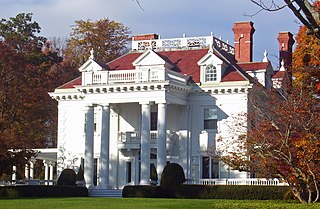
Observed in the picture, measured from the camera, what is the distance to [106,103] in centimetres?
4588

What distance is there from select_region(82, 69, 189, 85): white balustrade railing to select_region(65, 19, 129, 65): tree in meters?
22.3

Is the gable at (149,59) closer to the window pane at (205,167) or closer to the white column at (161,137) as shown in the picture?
the white column at (161,137)

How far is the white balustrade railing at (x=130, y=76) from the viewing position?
44.4 m

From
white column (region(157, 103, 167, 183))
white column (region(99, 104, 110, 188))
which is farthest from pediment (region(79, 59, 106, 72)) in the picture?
white column (region(157, 103, 167, 183))

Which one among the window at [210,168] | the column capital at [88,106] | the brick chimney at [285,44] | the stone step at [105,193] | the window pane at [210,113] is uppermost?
the brick chimney at [285,44]

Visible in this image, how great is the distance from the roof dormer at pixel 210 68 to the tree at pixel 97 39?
23444 millimetres

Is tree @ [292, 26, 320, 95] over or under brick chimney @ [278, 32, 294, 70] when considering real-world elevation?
under

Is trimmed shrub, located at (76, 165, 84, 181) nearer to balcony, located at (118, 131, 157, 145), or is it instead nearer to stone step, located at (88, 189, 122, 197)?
stone step, located at (88, 189, 122, 197)

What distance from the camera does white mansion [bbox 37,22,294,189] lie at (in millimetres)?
44469

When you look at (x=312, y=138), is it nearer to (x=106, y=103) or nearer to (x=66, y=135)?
(x=106, y=103)

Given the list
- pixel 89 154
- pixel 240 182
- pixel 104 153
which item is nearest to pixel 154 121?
pixel 104 153

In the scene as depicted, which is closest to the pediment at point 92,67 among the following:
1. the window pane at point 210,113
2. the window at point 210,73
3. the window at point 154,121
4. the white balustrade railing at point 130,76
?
the white balustrade railing at point 130,76

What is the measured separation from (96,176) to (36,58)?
2124cm

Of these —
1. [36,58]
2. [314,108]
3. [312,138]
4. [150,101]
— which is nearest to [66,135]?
[150,101]
